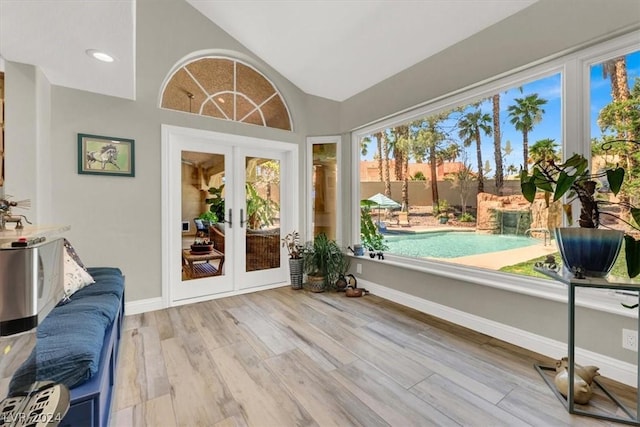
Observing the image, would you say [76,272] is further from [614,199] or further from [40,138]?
[614,199]

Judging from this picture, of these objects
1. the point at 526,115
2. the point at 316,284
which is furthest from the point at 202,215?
the point at 526,115

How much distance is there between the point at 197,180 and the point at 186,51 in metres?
1.53

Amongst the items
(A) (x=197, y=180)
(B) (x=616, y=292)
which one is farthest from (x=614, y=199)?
(A) (x=197, y=180)

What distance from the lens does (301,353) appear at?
2145mm

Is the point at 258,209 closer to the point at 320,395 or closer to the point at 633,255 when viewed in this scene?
the point at 320,395

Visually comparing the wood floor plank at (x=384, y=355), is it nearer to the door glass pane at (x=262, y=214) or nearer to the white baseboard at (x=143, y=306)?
the door glass pane at (x=262, y=214)

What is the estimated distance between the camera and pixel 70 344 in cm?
123

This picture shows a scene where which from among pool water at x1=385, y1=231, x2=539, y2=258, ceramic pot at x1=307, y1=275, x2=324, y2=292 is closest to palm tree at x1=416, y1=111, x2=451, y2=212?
pool water at x1=385, y1=231, x2=539, y2=258

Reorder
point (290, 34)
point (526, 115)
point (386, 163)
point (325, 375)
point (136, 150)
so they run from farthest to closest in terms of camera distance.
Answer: point (386, 163)
point (290, 34)
point (136, 150)
point (526, 115)
point (325, 375)

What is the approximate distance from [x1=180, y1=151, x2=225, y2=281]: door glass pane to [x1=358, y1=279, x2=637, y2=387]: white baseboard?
229 cm

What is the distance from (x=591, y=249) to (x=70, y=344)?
2.72m

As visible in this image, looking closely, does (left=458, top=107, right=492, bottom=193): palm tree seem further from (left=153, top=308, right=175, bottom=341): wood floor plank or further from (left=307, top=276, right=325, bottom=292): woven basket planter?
(left=153, top=308, right=175, bottom=341): wood floor plank

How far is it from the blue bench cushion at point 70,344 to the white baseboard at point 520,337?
9.05 ft

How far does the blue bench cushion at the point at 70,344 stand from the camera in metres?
1.11
